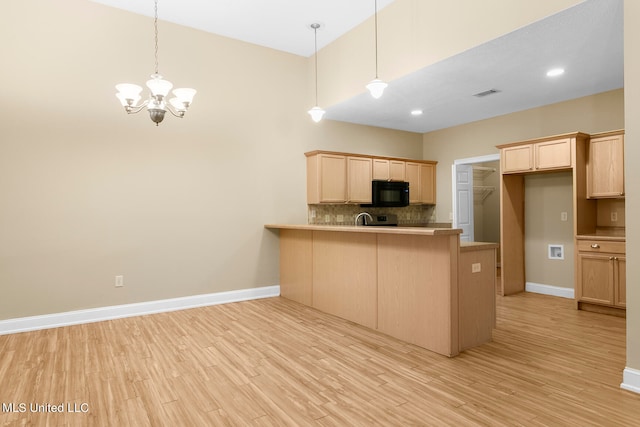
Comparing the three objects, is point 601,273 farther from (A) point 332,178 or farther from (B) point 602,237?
(A) point 332,178

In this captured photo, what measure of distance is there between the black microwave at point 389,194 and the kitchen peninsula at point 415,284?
82.6 inches

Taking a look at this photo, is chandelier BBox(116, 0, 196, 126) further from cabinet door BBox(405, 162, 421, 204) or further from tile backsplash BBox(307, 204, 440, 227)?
cabinet door BBox(405, 162, 421, 204)

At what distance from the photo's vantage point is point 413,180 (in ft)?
22.3

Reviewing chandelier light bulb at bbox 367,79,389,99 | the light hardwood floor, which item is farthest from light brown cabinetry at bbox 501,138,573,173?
chandelier light bulb at bbox 367,79,389,99

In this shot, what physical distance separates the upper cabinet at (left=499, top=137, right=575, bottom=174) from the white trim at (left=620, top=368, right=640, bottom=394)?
296 centimetres

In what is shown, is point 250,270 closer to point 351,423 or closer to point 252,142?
point 252,142

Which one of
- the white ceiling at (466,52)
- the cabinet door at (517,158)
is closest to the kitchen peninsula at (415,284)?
the white ceiling at (466,52)

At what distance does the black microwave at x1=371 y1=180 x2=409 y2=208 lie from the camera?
6.19 meters

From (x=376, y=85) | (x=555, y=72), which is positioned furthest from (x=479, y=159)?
(x=376, y=85)

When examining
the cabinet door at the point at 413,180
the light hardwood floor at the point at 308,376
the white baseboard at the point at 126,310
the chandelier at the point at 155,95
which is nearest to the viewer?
the light hardwood floor at the point at 308,376

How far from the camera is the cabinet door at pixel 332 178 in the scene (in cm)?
563

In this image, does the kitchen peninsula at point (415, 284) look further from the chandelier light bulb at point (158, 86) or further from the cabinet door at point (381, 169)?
the cabinet door at point (381, 169)

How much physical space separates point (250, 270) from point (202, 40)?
3226 millimetres

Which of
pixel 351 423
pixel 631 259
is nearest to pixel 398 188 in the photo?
pixel 631 259
